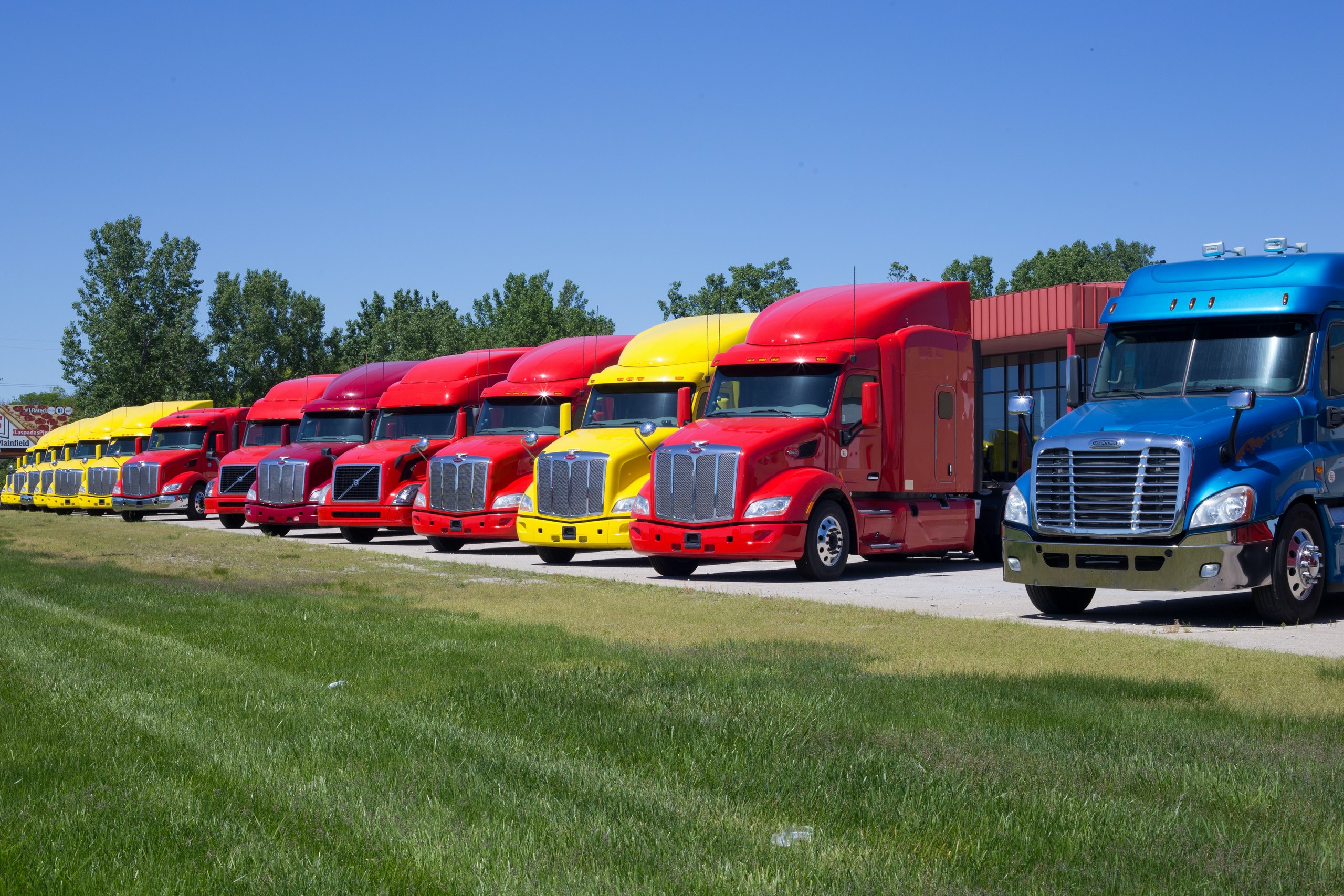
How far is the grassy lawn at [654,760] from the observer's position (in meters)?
4.64

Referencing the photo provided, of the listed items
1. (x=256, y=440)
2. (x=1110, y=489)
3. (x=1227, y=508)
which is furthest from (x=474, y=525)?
(x=1227, y=508)

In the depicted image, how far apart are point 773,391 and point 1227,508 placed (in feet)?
25.0

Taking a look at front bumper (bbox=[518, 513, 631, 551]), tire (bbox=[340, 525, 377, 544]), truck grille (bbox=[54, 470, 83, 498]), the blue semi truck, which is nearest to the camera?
the blue semi truck

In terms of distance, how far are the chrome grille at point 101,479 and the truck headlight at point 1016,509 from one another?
3439 centimetres

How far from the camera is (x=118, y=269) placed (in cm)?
7744

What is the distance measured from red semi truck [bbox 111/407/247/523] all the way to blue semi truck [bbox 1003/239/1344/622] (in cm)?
3024

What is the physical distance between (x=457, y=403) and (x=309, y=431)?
5.59 m

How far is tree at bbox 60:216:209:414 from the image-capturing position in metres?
74.9

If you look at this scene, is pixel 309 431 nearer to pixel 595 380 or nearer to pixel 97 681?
pixel 595 380

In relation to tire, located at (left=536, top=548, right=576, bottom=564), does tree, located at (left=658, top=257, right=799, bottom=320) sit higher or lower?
higher

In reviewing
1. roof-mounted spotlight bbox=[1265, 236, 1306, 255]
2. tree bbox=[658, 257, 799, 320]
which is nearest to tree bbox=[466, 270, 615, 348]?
tree bbox=[658, 257, 799, 320]

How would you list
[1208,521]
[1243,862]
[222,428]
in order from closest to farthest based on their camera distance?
[1243,862] < [1208,521] < [222,428]

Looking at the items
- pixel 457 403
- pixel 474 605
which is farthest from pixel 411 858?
pixel 457 403

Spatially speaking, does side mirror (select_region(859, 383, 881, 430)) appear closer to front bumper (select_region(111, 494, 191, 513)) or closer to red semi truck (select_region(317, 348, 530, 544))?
red semi truck (select_region(317, 348, 530, 544))
